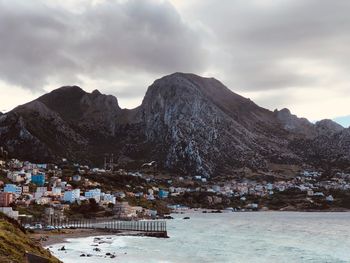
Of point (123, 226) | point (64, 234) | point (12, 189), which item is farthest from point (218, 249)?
point (12, 189)

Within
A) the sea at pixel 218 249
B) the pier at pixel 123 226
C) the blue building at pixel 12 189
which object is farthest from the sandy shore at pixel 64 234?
the blue building at pixel 12 189

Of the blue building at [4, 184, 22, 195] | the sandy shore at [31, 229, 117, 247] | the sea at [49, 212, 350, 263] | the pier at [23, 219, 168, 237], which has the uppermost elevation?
the blue building at [4, 184, 22, 195]

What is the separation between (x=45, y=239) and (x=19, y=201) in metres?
79.1

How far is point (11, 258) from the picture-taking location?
40750 mm

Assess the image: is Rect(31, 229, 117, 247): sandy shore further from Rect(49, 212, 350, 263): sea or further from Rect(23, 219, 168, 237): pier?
Rect(23, 219, 168, 237): pier

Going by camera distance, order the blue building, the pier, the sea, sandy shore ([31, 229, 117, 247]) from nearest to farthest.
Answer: the sea
sandy shore ([31, 229, 117, 247])
the pier
the blue building

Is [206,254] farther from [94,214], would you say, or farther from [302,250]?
[94,214]

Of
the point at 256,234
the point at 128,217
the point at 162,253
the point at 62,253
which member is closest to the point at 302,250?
the point at 162,253

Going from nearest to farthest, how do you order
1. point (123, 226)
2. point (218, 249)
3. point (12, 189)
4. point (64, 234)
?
point (218, 249) < point (64, 234) < point (123, 226) < point (12, 189)

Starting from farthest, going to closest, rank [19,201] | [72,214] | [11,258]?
[72,214]
[19,201]
[11,258]

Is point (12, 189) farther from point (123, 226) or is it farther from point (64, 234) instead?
point (64, 234)

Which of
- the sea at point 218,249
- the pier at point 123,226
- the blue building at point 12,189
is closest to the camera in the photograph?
the sea at point 218,249

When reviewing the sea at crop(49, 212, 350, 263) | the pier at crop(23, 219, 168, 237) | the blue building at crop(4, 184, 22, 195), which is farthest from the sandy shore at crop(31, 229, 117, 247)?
the blue building at crop(4, 184, 22, 195)

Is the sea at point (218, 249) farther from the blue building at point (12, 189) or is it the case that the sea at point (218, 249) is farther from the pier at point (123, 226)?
the blue building at point (12, 189)
